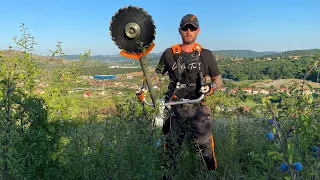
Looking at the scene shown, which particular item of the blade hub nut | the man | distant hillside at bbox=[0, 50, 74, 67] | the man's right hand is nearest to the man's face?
the man

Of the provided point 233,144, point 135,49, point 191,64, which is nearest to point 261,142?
point 233,144

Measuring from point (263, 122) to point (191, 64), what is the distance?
2.02 metres

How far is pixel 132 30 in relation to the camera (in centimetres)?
324

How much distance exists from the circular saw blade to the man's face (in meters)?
0.70

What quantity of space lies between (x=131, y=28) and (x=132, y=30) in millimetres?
27

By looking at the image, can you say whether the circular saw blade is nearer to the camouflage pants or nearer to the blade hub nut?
the blade hub nut

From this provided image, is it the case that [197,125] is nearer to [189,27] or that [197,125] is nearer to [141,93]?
[141,93]

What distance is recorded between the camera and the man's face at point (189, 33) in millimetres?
3852

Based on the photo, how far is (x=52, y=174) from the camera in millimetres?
3234

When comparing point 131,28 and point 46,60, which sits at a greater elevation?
point 131,28

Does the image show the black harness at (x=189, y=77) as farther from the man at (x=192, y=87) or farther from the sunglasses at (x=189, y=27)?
the sunglasses at (x=189, y=27)

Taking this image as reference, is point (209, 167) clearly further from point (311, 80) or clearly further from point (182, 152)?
point (311, 80)

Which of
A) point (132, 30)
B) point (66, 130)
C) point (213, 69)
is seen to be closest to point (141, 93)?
point (132, 30)

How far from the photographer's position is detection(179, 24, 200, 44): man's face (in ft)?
12.6
